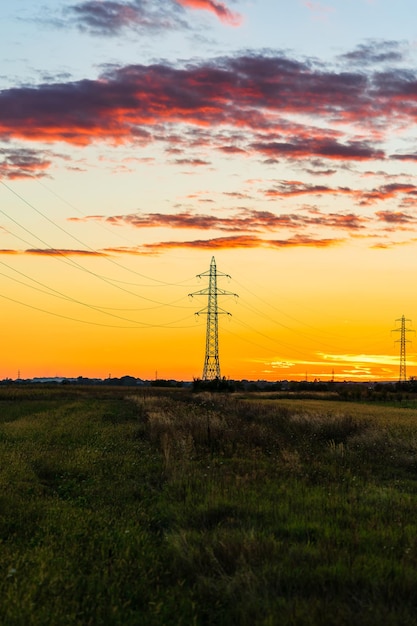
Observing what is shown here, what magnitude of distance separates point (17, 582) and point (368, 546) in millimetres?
4188

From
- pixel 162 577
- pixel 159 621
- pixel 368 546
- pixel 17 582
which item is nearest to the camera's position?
pixel 159 621

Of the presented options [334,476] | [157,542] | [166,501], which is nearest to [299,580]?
[157,542]

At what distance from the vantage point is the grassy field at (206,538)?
639 centimetres

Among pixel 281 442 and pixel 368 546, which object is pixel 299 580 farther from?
pixel 281 442

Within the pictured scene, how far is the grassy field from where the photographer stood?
21.0ft

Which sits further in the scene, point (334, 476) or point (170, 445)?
point (170, 445)

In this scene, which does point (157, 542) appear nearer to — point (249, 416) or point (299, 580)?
point (299, 580)

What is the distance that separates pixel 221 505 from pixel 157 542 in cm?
174

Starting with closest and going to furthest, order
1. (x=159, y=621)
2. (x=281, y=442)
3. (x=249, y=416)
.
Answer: (x=159, y=621), (x=281, y=442), (x=249, y=416)

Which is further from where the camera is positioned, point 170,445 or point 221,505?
point 170,445

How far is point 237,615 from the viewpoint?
631 centimetres

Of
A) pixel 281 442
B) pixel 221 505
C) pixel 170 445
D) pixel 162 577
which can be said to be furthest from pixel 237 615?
pixel 281 442

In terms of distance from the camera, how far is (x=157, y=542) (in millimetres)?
8883

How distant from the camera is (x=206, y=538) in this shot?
28.0 ft
